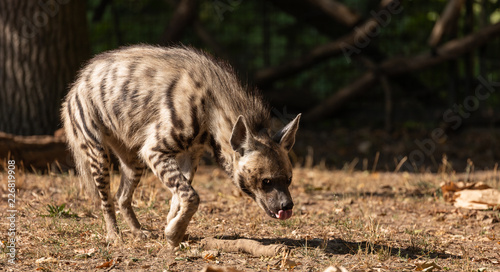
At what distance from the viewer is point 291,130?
443 centimetres

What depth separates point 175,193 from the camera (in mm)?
4430

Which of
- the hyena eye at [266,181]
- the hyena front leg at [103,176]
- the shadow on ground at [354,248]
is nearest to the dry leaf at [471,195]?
the shadow on ground at [354,248]

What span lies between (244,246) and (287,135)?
860 millimetres

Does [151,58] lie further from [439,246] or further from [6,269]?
[439,246]

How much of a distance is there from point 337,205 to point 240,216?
3.31ft

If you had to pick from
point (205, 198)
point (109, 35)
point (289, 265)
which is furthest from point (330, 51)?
point (289, 265)

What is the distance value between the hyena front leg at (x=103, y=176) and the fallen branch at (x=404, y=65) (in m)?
6.52

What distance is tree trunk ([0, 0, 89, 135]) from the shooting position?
7.14 m

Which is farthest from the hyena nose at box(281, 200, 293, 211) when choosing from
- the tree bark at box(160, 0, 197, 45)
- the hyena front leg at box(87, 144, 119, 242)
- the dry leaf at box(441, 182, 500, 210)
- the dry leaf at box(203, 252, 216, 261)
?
the tree bark at box(160, 0, 197, 45)

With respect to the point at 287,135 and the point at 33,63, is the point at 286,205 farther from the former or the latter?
the point at 33,63

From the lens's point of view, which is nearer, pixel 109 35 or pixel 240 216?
pixel 240 216

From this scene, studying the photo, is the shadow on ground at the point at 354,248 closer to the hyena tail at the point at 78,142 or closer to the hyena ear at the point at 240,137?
Answer: the hyena ear at the point at 240,137

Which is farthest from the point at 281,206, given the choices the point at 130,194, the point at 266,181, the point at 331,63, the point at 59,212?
the point at 331,63

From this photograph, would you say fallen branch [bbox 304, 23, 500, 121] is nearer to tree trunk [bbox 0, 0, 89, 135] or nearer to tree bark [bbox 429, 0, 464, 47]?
tree bark [bbox 429, 0, 464, 47]
